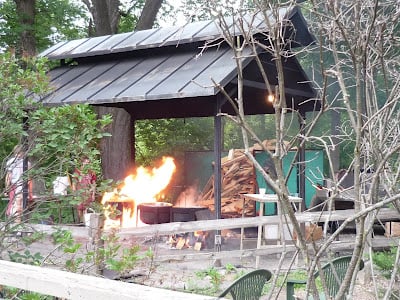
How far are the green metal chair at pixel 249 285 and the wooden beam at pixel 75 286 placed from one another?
1523 mm

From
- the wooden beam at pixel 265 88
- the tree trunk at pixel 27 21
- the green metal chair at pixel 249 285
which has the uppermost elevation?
the tree trunk at pixel 27 21

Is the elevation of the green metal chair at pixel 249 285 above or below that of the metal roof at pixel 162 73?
below

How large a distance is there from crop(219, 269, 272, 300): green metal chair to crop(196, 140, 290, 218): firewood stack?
8279 millimetres

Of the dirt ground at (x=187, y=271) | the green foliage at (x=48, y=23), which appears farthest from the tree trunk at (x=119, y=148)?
the dirt ground at (x=187, y=271)

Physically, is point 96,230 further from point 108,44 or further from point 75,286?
point 108,44

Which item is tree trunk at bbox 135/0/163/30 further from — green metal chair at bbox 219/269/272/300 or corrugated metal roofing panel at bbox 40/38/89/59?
green metal chair at bbox 219/269/272/300

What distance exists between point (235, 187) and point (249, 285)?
29.2 feet

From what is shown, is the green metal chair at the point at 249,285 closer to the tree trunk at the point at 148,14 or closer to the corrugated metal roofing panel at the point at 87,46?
the corrugated metal roofing panel at the point at 87,46

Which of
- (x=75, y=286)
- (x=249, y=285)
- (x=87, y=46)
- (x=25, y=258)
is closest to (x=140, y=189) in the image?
(x=87, y=46)

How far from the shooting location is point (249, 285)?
378cm

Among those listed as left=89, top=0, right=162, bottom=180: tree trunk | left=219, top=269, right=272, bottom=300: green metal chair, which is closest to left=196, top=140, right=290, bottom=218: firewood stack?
left=89, top=0, right=162, bottom=180: tree trunk

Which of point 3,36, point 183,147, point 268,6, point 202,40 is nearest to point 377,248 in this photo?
point 202,40

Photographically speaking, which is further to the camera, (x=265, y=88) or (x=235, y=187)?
(x=235, y=187)

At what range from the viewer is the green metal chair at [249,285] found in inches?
143
